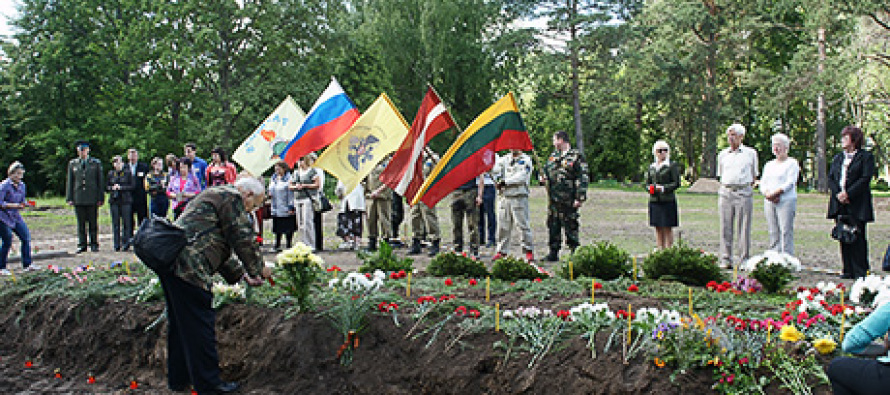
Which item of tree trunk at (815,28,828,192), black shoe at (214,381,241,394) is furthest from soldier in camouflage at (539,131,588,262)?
tree trunk at (815,28,828,192)

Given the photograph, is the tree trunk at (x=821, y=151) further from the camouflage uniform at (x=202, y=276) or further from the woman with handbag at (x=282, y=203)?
the camouflage uniform at (x=202, y=276)

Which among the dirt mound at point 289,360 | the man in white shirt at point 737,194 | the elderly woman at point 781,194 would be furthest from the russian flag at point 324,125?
the elderly woman at point 781,194

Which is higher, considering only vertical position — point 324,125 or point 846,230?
point 324,125

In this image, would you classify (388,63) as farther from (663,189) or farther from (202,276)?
(202,276)

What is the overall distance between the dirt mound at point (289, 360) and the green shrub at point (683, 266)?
2.69 m

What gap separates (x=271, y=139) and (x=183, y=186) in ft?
6.40

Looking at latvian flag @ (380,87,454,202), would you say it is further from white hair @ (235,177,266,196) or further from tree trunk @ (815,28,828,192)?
tree trunk @ (815,28,828,192)

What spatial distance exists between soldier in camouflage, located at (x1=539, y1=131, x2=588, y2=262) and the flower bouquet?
532cm

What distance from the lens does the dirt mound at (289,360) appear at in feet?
16.0

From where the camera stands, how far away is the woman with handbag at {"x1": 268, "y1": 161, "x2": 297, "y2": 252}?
12.4 m

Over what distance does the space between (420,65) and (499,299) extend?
1469 inches

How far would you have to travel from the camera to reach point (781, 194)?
372 inches

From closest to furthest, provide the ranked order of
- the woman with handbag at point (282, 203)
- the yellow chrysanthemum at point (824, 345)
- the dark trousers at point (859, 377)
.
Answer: the dark trousers at point (859, 377)
the yellow chrysanthemum at point (824, 345)
the woman with handbag at point (282, 203)

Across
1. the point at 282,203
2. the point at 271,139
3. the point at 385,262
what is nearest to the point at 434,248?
the point at 282,203
